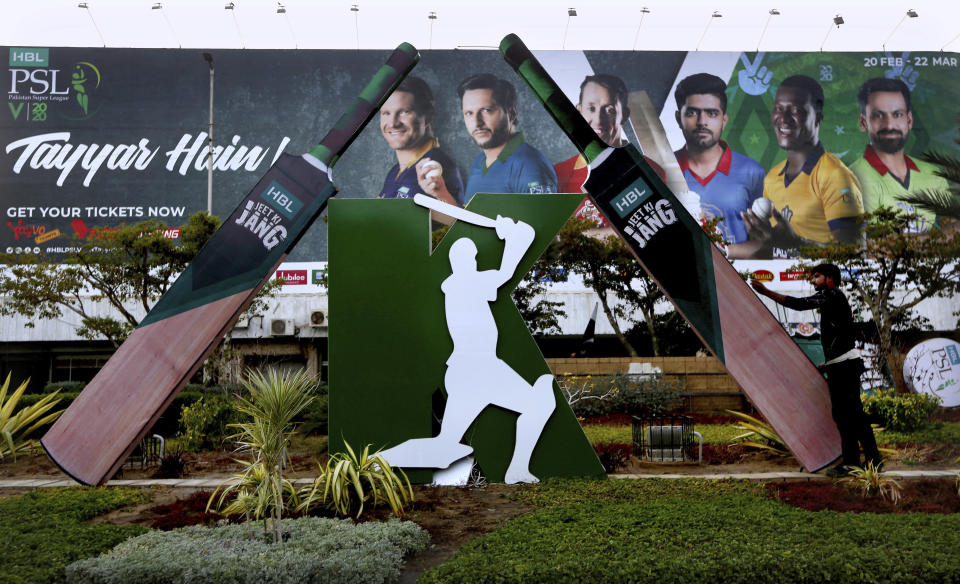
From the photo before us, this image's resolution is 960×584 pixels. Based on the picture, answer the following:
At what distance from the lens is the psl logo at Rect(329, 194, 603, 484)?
819 centimetres

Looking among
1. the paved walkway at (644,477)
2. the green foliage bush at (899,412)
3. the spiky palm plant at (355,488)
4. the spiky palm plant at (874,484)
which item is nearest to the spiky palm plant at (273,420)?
the spiky palm plant at (355,488)

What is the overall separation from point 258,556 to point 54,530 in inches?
90.5

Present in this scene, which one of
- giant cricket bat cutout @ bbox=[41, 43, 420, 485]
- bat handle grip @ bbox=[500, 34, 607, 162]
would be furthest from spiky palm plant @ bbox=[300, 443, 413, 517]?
bat handle grip @ bbox=[500, 34, 607, 162]

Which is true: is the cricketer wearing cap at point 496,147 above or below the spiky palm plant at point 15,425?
above

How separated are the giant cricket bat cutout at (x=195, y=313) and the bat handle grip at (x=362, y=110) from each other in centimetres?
1

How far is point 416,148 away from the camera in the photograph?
30516 mm

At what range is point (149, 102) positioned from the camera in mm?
29672

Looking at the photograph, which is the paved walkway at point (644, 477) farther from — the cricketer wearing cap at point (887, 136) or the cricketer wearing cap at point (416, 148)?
the cricketer wearing cap at point (887, 136)

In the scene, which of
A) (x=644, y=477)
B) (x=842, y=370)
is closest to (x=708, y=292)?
(x=842, y=370)

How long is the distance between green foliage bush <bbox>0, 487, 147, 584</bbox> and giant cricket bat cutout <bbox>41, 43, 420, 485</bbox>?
53 centimetres

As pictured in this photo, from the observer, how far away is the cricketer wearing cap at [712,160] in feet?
100.0

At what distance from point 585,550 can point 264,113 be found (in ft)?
93.4

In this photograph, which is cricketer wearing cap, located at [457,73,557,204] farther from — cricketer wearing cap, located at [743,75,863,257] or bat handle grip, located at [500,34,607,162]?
bat handle grip, located at [500,34,607,162]

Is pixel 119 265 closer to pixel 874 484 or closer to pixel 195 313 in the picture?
pixel 195 313
